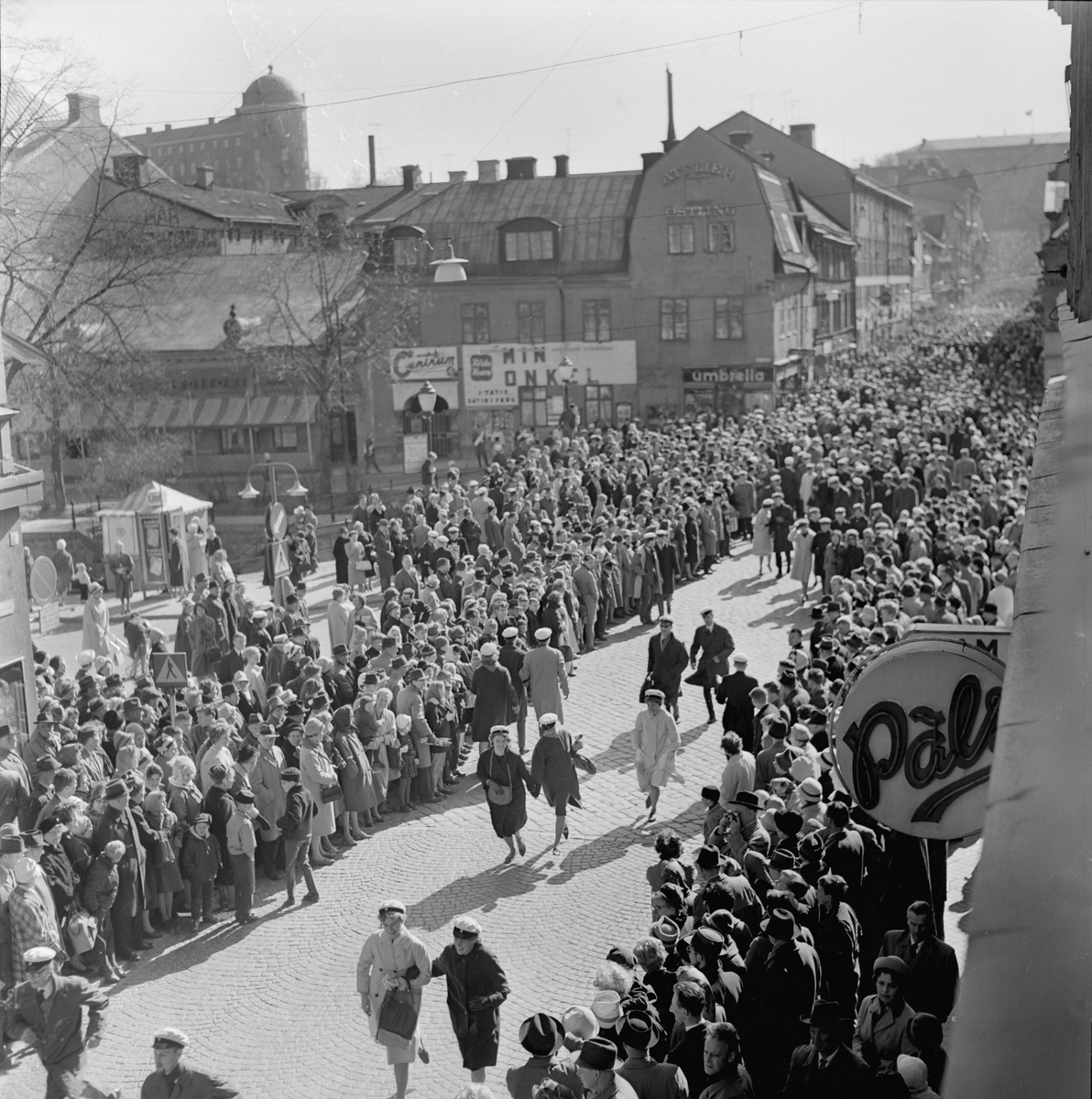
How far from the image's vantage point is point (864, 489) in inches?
1025

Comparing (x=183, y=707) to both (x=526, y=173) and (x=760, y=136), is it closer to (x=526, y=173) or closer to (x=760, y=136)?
(x=526, y=173)

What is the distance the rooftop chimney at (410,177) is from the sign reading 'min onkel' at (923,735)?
50.7m

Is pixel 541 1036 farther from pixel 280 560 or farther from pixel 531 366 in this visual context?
pixel 531 366

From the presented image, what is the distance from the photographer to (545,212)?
1998 inches

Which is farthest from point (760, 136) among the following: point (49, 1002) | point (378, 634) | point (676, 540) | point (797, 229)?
point (49, 1002)

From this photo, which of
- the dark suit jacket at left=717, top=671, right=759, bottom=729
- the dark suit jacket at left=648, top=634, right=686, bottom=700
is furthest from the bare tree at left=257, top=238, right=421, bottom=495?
the dark suit jacket at left=717, top=671, right=759, bottom=729

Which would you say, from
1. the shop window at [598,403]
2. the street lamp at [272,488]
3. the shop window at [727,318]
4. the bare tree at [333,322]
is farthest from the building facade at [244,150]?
the street lamp at [272,488]

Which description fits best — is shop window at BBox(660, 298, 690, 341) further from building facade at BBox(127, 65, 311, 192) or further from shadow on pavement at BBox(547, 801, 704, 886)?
shadow on pavement at BBox(547, 801, 704, 886)

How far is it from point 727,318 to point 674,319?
1789 mm

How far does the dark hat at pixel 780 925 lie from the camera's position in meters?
7.20

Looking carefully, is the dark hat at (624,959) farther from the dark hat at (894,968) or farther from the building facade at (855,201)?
the building facade at (855,201)

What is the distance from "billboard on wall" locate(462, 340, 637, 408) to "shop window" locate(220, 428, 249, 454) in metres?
7.68

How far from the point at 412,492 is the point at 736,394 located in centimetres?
2274

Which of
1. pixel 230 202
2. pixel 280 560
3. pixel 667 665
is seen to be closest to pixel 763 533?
pixel 280 560
